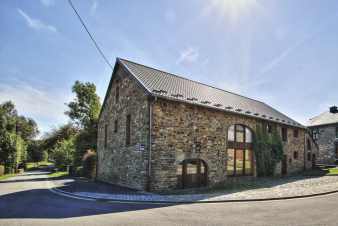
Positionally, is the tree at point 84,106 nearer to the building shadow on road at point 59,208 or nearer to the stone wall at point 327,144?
the building shadow on road at point 59,208

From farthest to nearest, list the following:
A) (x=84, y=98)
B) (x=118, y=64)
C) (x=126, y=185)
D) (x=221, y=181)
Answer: (x=84, y=98) < (x=118, y=64) < (x=221, y=181) < (x=126, y=185)

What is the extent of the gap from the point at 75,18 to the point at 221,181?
12.3 meters

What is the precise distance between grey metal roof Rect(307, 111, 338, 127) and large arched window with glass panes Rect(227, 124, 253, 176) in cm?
2175

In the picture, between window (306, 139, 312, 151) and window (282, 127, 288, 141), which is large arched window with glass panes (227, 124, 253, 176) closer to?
window (282, 127, 288, 141)

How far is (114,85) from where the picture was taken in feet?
58.5

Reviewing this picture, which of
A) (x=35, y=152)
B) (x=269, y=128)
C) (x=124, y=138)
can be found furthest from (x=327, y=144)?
(x=35, y=152)

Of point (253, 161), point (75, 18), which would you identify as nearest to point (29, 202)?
point (75, 18)

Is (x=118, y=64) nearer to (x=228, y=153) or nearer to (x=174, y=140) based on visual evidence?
(x=174, y=140)

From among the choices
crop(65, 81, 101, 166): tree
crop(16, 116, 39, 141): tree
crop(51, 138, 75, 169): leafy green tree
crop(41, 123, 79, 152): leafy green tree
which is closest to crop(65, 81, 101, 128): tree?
crop(65, 81, 101, 166): tree

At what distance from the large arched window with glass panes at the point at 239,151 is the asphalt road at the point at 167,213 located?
638 centimetres

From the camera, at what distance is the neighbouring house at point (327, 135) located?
31.4 meters

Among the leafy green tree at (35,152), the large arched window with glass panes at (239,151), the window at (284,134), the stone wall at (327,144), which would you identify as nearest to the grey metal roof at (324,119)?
the stone wall at (327,144)

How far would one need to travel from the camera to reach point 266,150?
60.7 ft

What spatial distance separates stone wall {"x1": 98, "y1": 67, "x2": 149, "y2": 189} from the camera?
40.6 ft
